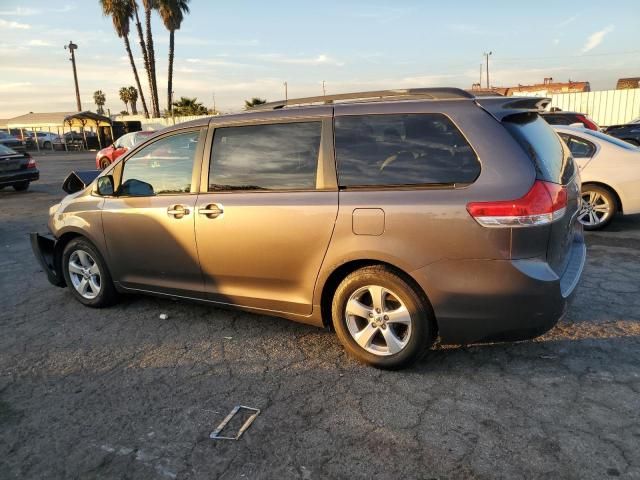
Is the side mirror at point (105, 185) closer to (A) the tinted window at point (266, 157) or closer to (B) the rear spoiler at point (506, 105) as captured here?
(A) the tinted window at point (266, 157)

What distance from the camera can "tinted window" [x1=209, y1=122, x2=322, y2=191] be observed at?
11.7 ft

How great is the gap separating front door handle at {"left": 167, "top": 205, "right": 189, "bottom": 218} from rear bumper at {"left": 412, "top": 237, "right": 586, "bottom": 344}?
6.29 feet

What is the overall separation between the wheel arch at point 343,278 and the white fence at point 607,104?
2317 cm

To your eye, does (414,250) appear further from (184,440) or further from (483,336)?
(184,440)

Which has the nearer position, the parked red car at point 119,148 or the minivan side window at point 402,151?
the minivan side window at point 402,151

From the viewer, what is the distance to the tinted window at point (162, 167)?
4082 millimetres

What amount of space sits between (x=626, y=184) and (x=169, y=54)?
1473 inches

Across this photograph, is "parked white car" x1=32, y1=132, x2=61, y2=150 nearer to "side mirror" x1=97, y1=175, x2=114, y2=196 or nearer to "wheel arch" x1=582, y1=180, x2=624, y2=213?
"side mirror" x1=97, y1=175, x2=114, y2=196

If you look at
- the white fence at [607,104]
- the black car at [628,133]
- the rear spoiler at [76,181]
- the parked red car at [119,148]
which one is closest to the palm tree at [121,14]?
the parked red car at [119,148]

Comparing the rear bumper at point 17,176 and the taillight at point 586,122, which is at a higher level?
the taillight at point 586,122

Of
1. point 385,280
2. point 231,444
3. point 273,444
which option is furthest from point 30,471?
point 385,280

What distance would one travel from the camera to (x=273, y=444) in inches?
105

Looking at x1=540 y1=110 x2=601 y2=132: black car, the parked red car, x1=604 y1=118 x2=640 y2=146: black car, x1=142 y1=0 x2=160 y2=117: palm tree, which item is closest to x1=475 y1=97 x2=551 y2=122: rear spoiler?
x1=540 y1=110 x2=601 y2=132: black car

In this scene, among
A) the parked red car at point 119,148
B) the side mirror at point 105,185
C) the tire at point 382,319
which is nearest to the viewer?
the tire at point 382,319
